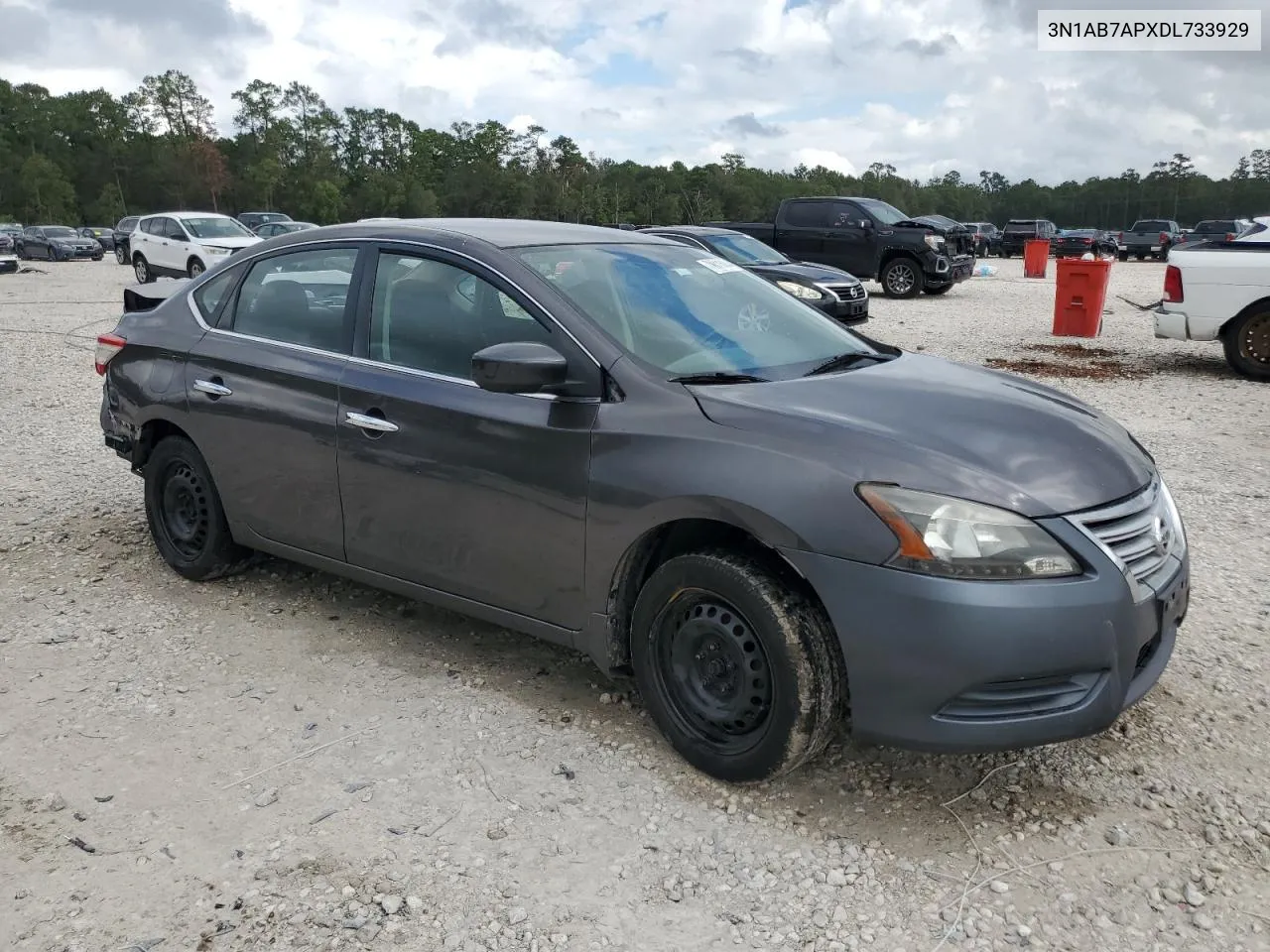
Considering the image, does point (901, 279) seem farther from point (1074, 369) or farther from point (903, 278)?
point (1074, 369)

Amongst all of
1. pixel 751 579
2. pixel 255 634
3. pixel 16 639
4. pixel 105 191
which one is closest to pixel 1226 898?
pixel 751 579

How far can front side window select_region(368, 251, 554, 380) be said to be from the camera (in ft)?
11.3

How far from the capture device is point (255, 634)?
162 inches

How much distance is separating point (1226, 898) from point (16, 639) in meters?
4.28

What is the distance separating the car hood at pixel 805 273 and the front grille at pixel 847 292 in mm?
98

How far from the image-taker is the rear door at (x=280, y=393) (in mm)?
3869

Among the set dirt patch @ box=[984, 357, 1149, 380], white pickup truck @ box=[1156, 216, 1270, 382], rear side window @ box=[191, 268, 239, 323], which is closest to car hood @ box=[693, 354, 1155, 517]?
rear side window @ box=[191, 268, 239, 323]

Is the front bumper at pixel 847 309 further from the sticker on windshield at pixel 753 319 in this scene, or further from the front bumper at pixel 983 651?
the front bumper at pixel 983 651

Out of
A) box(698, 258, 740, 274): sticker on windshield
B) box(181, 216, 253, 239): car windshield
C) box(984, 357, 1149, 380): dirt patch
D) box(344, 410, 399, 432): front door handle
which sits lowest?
box(984, 357, 1149, 380): dirt patch

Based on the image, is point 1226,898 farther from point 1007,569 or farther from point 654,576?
point 654,576

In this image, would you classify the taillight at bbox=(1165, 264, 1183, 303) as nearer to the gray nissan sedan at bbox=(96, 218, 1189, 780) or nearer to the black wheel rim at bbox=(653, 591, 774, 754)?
the gray nissan sedan at bbox=(96, 218, 1189, 780)

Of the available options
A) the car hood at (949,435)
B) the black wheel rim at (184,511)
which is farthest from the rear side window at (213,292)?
the car hood at (949,435)

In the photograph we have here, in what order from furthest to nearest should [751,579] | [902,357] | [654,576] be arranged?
[902,357]
[654,576]
[751,579]

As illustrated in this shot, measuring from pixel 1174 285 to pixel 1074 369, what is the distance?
1255 millimetres
